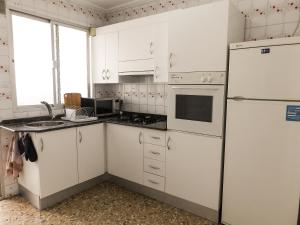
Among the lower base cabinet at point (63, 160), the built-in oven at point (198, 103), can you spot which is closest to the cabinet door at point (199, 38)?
A: the built-in oven at point (198, 103)

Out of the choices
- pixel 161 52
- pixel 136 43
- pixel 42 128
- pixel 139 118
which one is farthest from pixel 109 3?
pixel 42 128

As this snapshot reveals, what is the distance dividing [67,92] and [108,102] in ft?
1.97

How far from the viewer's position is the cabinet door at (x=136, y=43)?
2.67 metres

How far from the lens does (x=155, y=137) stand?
2.49m

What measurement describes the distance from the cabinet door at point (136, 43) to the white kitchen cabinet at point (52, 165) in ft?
3.87

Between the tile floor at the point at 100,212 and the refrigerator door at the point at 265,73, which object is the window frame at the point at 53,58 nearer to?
the tile floor at the point at 100,212

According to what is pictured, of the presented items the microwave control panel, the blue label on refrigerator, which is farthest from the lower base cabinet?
the blue label on refrigerator

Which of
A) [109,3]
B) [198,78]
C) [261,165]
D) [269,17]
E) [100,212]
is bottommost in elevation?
[100,212]

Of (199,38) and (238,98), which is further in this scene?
(199,38)

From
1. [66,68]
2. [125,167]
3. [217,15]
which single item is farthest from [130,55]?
[125,167]

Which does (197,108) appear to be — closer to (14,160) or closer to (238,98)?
(238,98)

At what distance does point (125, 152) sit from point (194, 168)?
3.10ft

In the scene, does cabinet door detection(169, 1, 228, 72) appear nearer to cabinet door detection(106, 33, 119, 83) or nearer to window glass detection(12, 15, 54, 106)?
cabinet door detection(106, 33, 119, 83)

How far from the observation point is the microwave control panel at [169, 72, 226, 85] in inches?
78.5
